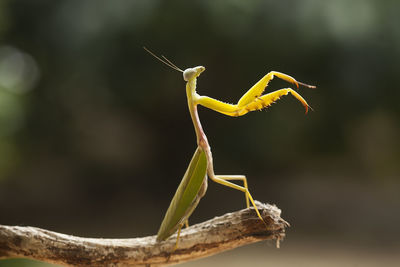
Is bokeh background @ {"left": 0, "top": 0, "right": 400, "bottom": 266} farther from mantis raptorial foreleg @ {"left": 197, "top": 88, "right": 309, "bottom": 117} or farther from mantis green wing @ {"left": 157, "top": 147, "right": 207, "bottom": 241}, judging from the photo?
mantis raptorial foreleg @ {"left": 197, "top": 88, "right": 309, "bottom": 117}

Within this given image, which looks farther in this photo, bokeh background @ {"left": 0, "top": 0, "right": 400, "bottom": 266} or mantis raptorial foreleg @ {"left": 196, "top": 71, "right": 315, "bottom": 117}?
bokeh background @ {"left": 0, "top": 0, "right": 400, "bottom": 266}

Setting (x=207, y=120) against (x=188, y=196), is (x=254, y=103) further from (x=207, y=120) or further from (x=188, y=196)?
(x=207, y=120)

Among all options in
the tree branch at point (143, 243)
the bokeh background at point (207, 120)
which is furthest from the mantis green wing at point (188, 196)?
the bokeh background at point (207, 120)

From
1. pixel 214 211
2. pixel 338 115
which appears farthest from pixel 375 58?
pixel 214 211

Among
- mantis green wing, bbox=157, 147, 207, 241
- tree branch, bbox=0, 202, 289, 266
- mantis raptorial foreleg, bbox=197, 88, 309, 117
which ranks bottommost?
tree branch, bbox=0, 202, 289, 266

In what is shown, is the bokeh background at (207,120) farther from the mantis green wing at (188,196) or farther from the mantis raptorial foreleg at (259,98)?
the mantis raptorial foreleg at (259,98)

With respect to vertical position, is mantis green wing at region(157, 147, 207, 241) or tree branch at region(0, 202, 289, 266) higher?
mantis green wing at region(157, 147, 207, 241)

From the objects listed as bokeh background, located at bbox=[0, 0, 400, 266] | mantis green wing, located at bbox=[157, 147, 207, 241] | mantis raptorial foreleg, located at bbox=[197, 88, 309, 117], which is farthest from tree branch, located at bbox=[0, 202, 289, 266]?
bokeh background, located at bbox=[0, 0, 400, 266]
